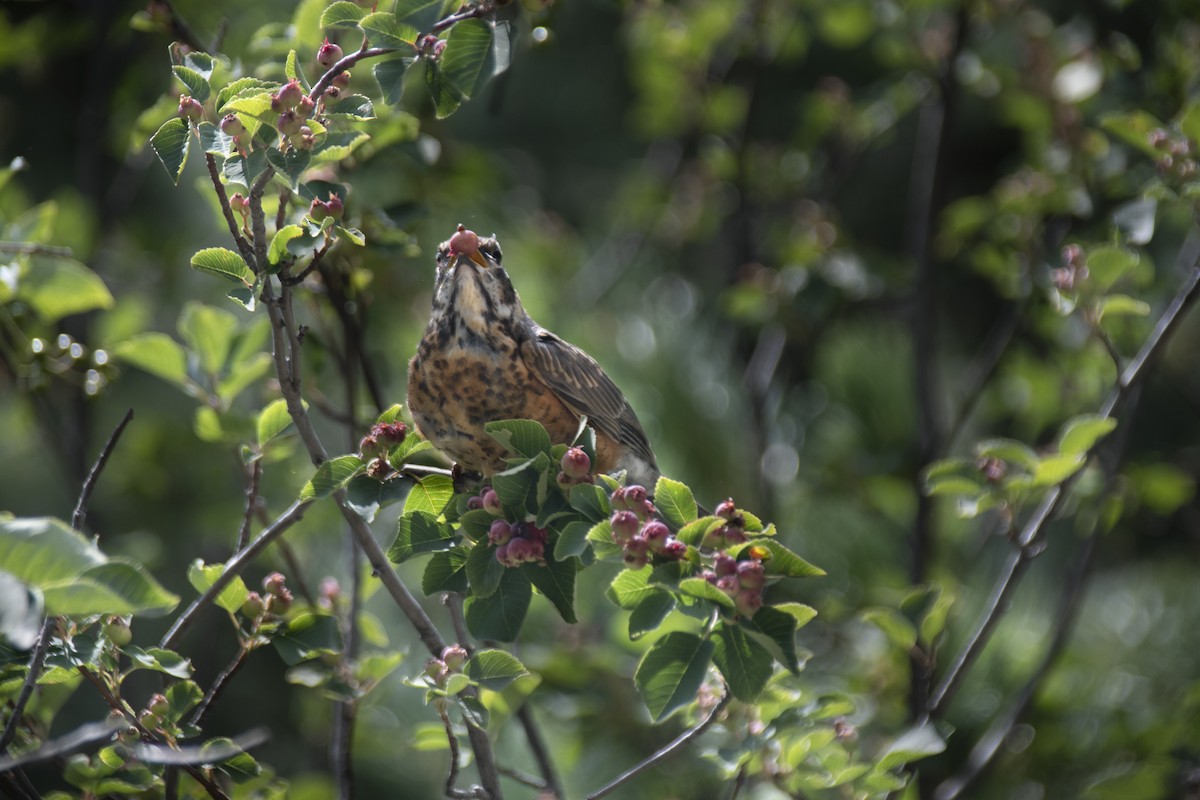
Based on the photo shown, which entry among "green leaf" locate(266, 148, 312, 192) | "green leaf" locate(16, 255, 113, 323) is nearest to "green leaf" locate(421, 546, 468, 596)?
"green leaf" locate(266, 148, 312, 192)

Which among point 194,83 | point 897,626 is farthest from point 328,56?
point 897,626

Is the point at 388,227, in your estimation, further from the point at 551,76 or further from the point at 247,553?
the point at 551,76

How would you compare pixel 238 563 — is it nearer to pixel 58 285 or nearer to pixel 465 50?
pixel 465 50

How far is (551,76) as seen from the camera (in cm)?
612

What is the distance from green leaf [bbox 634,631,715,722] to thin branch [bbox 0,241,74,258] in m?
1.37

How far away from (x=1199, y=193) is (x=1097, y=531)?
1.05 metres

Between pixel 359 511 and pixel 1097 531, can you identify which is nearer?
pixel 359 511

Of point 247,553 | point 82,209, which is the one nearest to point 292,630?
point 247,553

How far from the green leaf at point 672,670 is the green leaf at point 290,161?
0.81 meters

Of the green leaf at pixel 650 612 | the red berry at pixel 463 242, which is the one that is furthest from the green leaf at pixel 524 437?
the red berry at pixel 463 242

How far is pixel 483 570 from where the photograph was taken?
183 centimetres

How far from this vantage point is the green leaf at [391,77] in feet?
6.31

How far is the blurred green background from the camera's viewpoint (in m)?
3.45

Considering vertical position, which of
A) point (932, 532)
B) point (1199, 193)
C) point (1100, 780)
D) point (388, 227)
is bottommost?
point (1100, 780)
